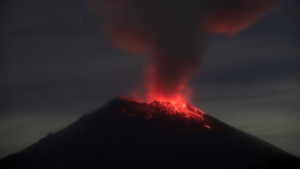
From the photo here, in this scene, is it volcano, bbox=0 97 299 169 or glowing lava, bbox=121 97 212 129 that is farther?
glowing lava, bbox=121 97 212 129

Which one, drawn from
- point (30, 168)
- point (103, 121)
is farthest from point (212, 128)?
point (30, 168)

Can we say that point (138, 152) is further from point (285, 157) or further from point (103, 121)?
point (285, 157)

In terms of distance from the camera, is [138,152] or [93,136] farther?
[93,136]

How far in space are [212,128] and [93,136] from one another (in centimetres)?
2059

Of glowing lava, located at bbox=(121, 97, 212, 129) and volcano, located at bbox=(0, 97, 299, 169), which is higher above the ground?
glowing lava, located at bbox=(121, 97, 212, 129)

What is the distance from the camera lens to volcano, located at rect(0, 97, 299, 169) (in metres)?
79.8

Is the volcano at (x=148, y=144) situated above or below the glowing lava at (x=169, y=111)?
below

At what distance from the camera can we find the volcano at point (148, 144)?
262ft

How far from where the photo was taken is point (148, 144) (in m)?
83.6

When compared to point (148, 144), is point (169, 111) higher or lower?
higher

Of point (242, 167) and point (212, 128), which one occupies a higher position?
point (212, 128)

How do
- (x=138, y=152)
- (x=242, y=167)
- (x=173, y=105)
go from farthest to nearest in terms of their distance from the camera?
(x=173, y=105)
(x=138, y=152)
(x=242, y=167)

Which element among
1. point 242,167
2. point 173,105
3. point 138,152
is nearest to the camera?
point 242,167

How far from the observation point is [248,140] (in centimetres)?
9044
